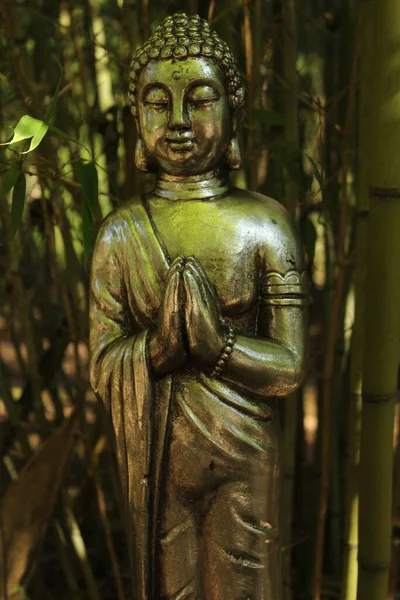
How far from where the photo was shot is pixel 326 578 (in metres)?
2.03

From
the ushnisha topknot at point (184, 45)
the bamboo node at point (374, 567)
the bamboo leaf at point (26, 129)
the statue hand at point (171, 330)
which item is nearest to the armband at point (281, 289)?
the statue hand at point (171, 330)

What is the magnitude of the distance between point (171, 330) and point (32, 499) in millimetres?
→ 654

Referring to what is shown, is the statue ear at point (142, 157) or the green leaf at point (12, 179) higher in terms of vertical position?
the statue ear at point (142, 157)

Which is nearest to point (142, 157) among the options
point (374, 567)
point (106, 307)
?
point (106, 307)

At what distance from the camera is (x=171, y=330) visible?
1.04 m

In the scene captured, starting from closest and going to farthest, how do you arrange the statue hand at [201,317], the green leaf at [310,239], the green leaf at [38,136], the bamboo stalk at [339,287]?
the statue hand at [201,317] → the green leaf at [38,136] → the bamboo stalk at [339,287] → the green leaf at [310,239]

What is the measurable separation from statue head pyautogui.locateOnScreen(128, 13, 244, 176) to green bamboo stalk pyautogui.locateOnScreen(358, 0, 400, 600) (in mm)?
225

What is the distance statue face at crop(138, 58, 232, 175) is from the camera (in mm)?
1057

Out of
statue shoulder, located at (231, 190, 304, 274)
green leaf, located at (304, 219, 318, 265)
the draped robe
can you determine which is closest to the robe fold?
the draped robe

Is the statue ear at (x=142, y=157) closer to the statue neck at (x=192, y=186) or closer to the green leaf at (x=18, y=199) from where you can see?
the statue neck at (x=192, y=186)

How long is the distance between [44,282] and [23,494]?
2.18 feet

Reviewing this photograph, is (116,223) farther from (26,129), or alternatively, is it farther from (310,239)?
(310,239)

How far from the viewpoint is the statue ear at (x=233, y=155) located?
1.12 metres

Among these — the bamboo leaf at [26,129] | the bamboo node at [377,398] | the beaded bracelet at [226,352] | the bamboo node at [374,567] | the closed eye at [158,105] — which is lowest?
the bamboo node at [374,567]
